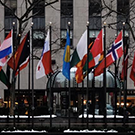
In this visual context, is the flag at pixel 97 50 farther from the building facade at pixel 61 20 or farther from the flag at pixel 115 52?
the building facade at pixel 61 20

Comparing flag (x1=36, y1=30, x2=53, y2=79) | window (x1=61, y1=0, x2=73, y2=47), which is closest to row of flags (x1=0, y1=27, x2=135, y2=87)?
flag (x1=36, y1=30, x2=53, y2=79)

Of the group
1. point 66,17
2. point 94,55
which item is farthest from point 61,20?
point 94,55

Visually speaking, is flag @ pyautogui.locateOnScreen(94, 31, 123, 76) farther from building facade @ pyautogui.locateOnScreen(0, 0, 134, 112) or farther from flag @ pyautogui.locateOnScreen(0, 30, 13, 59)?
building facade @ pyautogui.locateOnScreen(0, 0, 134, 112)

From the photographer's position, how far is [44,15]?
58.6 metres

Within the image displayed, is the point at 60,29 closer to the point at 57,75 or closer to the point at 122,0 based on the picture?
the point at 122,0

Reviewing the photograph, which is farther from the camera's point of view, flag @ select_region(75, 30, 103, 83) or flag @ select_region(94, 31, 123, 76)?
flag @ select_region(94, 31, 123, 76)

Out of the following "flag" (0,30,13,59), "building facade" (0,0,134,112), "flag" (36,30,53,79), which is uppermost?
"building facade" (0,0,134,112)

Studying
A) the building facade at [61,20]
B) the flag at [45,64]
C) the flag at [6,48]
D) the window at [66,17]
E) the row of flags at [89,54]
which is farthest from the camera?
the window at [66,17]

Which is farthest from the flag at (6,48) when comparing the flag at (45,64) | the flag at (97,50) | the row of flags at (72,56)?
the flag at (97,50)

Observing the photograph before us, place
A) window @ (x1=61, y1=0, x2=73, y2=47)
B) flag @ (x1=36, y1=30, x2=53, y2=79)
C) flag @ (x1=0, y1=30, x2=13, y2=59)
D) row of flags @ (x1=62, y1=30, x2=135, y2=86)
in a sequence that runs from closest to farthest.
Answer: row of flags @ (x1=62, y1=30, x2=135, y2=86)
flag @ (x1=36, y1=30, x2=53, y2=79)
flag @ (x1=0, y1=30, x2=13, y2=59)
window @ (x1=61, y1=0, x2=73, y2=47)

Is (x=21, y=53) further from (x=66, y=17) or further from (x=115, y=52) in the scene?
(x=66, y=17)

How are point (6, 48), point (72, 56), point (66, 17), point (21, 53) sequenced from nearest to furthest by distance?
point (72, 56), point (6, 48), point (21, 53), point (66, 17)

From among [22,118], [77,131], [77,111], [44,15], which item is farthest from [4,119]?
[44,15]

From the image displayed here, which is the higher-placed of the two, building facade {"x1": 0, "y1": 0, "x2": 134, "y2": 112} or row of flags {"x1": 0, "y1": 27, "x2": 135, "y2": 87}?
building facade {"x1": 0, "y1": 0, "x2": 134, "y2": 112}
